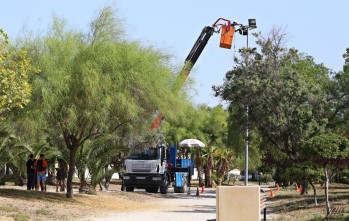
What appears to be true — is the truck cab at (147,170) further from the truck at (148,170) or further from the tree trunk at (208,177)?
the tree trunk at (208,177)

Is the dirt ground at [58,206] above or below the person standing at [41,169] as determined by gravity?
below

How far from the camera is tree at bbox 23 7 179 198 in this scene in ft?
92.2

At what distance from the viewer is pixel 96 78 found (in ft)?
92.2

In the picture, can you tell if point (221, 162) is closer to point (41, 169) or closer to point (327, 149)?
point (41, 169)

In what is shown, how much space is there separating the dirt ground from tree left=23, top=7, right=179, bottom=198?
2.89m

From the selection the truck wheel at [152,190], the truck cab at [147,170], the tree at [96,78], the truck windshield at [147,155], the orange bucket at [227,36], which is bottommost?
the truck wheel at [152,190]

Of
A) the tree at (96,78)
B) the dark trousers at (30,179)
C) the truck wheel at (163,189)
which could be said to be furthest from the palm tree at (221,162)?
the tree at (96,78)

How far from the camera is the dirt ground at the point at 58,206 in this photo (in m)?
24.1

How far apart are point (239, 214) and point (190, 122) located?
52.6 meters

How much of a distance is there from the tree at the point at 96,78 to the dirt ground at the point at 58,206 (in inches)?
114

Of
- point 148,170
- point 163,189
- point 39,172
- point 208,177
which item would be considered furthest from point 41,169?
point 208,177

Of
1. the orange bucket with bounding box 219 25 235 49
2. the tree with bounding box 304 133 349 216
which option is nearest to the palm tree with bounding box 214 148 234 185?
the orange bucket with bounding box 219 25 235 49

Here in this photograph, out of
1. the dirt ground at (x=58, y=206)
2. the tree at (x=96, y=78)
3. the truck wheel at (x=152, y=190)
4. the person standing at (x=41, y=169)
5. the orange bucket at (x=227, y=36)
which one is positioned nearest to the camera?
the dirt ground at (x=58, y=206)

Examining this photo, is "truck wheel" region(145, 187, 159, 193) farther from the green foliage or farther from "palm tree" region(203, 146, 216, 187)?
the green foliage
